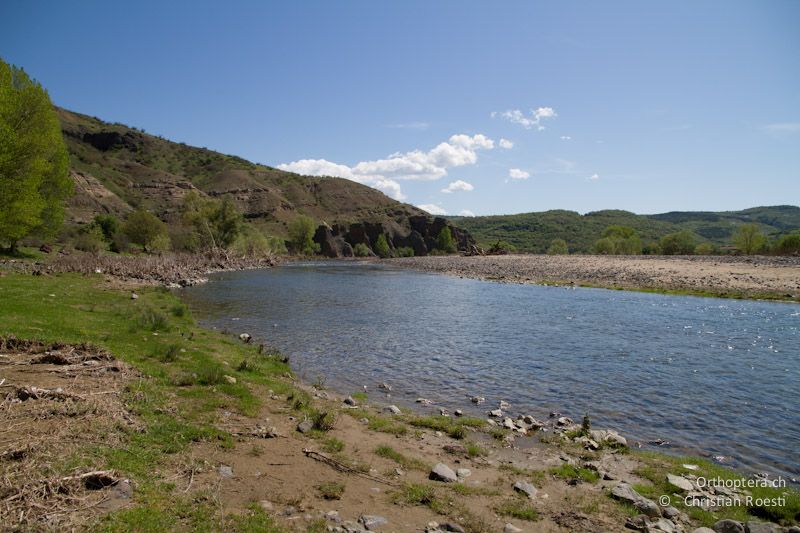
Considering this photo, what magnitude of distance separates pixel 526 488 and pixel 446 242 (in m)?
160

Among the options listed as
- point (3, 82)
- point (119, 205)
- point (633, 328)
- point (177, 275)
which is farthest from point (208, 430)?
point (119, 205)

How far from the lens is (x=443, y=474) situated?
8.15m

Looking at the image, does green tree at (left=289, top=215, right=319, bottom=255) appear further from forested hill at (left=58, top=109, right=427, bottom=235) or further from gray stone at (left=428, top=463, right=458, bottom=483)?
gray stone at (left=428, top=463, right=458, bottom=483)

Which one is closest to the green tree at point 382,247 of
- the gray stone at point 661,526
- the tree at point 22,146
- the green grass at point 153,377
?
the tree at point 22,146

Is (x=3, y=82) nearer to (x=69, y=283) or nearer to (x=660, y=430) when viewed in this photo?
(x=69, y=283)

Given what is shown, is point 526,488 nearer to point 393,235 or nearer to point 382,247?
point 382,247

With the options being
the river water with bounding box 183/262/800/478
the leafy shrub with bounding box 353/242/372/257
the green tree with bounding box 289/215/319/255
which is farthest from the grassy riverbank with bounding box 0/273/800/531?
the leafy shrub with bounding box 353/242/372/257

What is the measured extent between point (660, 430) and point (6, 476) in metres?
13.5

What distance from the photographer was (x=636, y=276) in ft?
170

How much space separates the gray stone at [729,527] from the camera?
262 inches

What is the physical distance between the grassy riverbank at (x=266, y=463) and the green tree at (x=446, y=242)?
153754mm

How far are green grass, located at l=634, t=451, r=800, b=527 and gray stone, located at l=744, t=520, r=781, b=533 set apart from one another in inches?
17.1

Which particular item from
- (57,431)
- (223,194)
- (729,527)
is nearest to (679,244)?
(729,527)

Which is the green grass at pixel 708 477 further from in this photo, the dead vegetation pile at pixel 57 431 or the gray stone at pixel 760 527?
the dead vegetation pile at pixel 57 431
